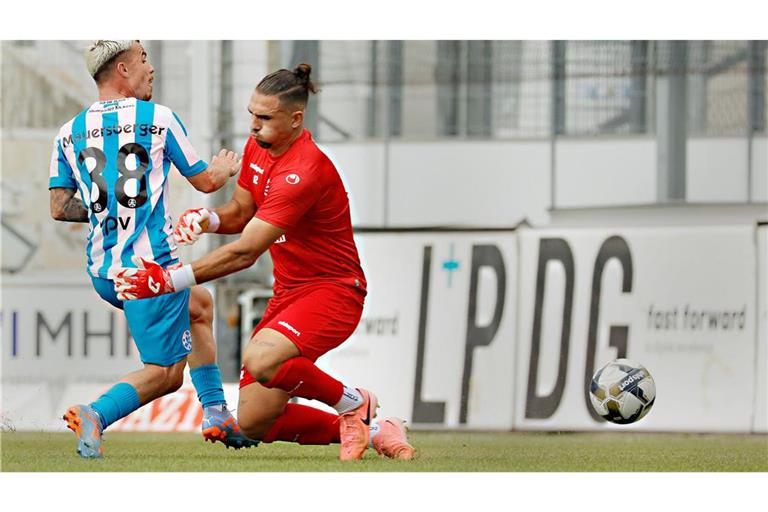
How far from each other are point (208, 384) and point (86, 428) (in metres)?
0.53

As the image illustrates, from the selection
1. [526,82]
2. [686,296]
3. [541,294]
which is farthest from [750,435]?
[526,82]

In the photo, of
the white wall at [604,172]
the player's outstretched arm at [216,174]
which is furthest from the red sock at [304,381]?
the white wall at [604,172]

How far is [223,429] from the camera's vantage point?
4.45 meters

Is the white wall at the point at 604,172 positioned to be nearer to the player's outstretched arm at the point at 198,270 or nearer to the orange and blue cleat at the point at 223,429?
the orange and blue cleat at the point at 223,429

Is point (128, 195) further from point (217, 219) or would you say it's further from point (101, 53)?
point (101, 53)

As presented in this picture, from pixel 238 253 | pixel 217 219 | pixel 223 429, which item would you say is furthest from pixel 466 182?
pixel 238 253

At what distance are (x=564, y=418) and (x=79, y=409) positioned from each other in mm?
3035

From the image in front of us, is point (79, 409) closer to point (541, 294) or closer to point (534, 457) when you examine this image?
point (534, 457)

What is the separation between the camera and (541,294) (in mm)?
6523

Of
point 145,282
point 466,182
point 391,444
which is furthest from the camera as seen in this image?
point 466,182

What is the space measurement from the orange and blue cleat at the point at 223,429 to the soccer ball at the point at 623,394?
134 cm

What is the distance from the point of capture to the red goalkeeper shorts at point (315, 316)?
4141 millimetres

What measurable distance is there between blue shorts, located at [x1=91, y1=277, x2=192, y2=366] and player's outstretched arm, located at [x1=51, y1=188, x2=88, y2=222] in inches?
8.9

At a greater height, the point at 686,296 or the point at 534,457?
the point at 686,296
